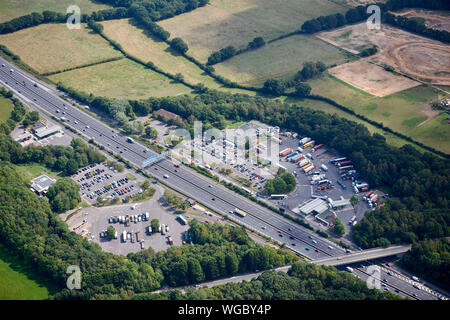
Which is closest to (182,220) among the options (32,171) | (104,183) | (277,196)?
(277,196)

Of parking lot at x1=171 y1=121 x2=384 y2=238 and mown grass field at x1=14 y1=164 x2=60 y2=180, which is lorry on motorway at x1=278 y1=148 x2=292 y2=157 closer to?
parking lot at x1=171 y1=121 x2=384 y2=238

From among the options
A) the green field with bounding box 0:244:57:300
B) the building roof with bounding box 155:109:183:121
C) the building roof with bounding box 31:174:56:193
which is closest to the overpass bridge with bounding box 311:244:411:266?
the green field with bounding box 0:244:57:300

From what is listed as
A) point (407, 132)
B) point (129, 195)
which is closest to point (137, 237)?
point (129, 195)

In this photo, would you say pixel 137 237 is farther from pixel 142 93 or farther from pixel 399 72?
pixel 399 72

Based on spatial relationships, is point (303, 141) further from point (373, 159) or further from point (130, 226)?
point (130, 226)

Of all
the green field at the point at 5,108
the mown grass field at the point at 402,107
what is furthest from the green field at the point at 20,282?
the mown grass field at the point at 402,107

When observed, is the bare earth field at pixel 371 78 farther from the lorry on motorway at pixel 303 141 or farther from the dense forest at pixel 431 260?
the dense forest at pixel 431 260

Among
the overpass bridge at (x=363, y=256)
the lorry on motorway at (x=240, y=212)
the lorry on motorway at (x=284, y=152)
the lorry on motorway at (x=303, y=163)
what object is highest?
the lorry on motorway at (x=284, y=152)
